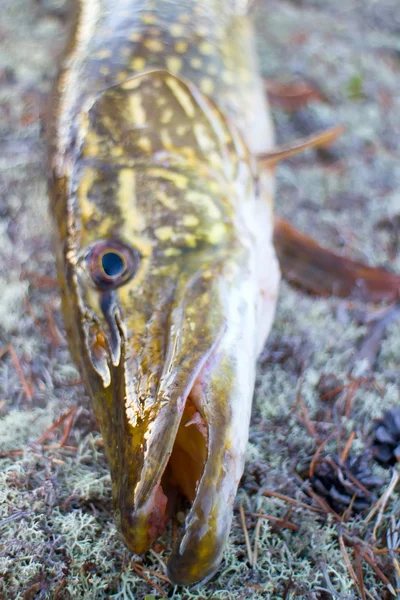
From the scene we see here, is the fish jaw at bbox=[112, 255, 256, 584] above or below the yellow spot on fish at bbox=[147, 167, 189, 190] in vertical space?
below

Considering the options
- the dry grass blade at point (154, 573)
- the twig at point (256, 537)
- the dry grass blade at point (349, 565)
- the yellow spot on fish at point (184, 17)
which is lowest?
the dry grass blade at point (349, 565)

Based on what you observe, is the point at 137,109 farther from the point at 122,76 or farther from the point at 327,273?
the point at 327,273

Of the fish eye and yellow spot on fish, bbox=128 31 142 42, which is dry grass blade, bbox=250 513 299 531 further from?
yellow spot on fish, bbox=128 31 142 42

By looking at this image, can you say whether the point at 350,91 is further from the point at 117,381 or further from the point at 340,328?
the point at 117,381

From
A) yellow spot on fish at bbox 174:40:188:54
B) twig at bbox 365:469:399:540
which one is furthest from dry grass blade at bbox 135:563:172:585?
yellow spot on fish at bbox 174:40:188:54

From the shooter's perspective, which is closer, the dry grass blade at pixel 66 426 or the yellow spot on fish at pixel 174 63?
the dry grass blade at pixel 66 426

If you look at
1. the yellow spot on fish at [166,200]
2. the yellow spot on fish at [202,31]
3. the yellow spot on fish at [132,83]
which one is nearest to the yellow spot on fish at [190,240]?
the yellow spot on fish at [166,200]

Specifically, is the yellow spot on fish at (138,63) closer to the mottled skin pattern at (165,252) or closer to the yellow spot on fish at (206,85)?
the mottled skin pattern at (165,252)
